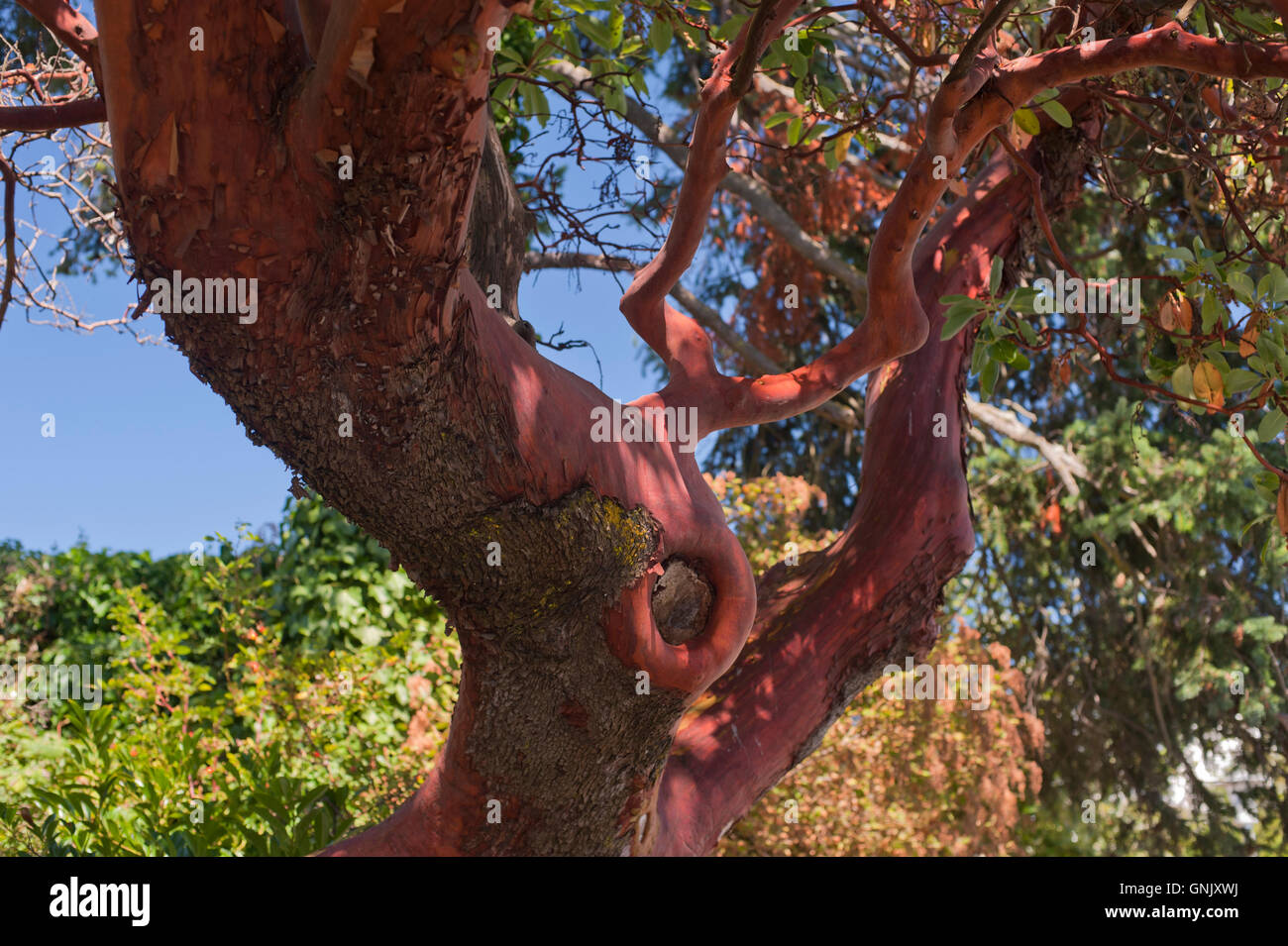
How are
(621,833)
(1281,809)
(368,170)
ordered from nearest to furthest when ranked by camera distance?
(368,170)
(621,833)
(1281,809)

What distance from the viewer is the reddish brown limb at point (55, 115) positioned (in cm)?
283

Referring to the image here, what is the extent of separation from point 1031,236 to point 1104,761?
5.79m

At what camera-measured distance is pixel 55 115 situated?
2898mm

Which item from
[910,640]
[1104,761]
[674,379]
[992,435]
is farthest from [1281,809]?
[674,379]

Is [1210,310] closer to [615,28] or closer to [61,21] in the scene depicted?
[615,28]

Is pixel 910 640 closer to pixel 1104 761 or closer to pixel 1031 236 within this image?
pixel 1031 236

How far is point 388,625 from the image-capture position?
287 inches

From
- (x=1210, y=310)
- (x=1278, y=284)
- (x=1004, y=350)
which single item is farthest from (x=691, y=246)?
(x=1278, y=284)

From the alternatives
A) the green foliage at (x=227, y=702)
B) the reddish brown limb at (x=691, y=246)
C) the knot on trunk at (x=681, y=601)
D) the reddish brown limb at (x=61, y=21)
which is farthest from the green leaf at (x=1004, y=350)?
the green foliage at (x=227, y=702)

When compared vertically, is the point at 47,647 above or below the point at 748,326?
below

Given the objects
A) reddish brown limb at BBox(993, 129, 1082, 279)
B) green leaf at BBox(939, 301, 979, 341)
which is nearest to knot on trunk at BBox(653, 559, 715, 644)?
green leaf at BBox(939, 301, 979, 341)

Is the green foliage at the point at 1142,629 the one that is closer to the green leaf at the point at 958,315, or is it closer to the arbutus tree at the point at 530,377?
the arbutus tree at the point at 530,377

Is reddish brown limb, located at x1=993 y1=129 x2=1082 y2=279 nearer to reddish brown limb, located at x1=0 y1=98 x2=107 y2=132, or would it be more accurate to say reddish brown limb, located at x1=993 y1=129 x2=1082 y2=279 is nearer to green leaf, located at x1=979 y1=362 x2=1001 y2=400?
green leaf, located at x1=979 y1=362 x2=1001 y2=400

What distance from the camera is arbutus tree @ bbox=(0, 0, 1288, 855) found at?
6.29ft
